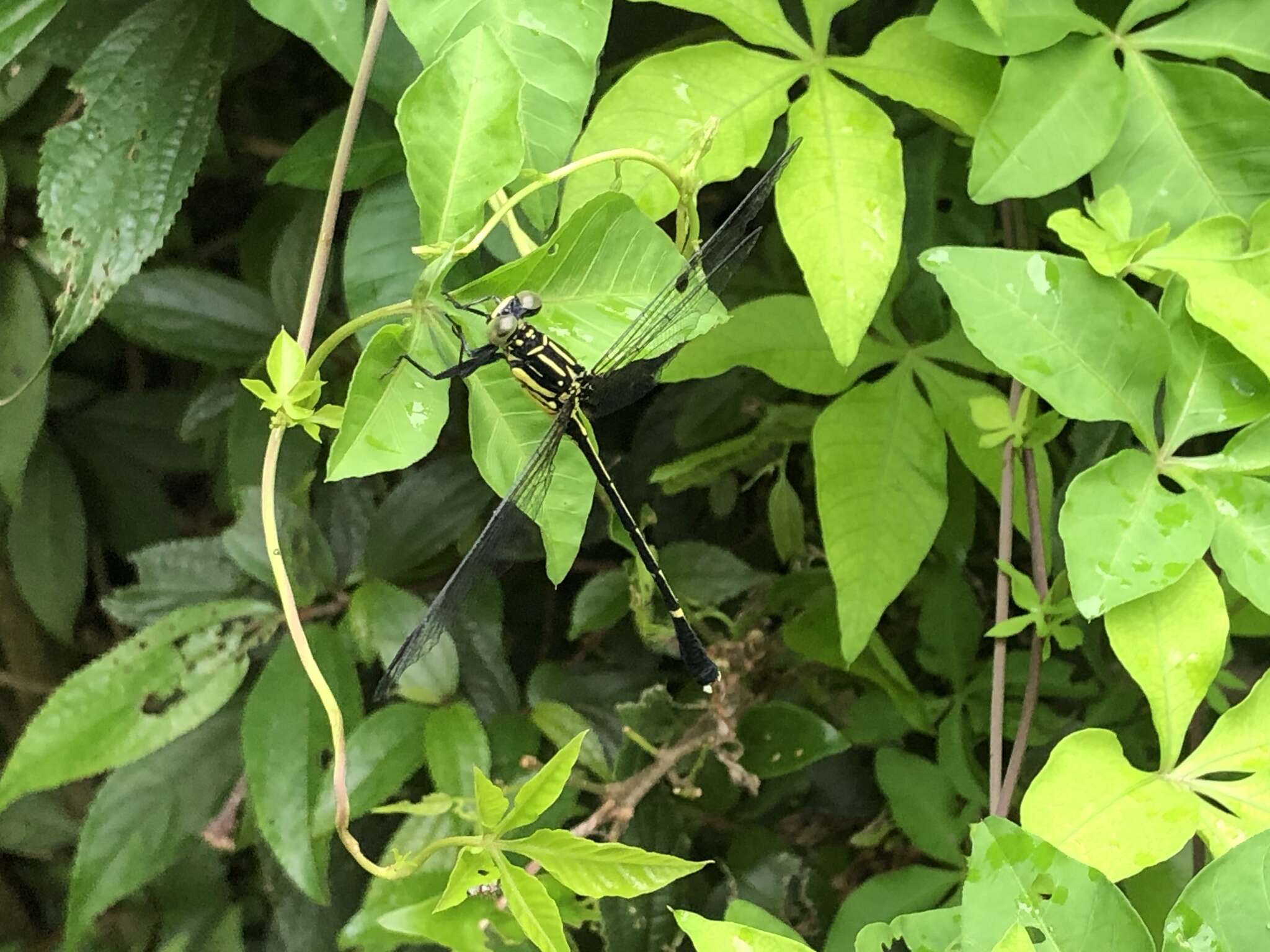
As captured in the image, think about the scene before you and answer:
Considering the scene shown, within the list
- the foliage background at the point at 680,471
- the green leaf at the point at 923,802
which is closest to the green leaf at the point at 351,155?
the foliage background at the point at 680,471

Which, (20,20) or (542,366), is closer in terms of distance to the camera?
(542,366)

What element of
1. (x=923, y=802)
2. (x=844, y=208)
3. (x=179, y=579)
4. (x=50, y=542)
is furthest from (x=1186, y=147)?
(x=50, y=542)

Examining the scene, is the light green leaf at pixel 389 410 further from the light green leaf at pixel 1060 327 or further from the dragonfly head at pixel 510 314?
the light green leaf at pixel 1060 327

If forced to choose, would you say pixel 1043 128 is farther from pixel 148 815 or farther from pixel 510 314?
pixel 148 815

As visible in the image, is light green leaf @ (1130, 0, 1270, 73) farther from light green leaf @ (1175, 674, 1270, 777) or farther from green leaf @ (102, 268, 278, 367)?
green leaf @ (102, 268, 278, 367)

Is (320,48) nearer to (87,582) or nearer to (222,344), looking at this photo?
(222,344)

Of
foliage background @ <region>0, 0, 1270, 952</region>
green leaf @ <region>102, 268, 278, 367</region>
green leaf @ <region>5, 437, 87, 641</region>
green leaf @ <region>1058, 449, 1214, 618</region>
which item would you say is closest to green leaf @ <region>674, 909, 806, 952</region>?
foliage background @ <region>0, 0, 1270, 952</region>

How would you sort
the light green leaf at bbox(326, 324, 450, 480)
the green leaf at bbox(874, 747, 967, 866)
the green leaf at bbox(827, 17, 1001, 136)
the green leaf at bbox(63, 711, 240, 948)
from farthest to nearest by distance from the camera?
1. the green leaf at bbox(874, 747, 967, 866)
2. the green leaf at bbox(63, 711, 240, 948)
3. the green leaf at bbox(827, 17, 1001, 136)
4. the light green leaf at bbox(326, 324, 450, 480)
